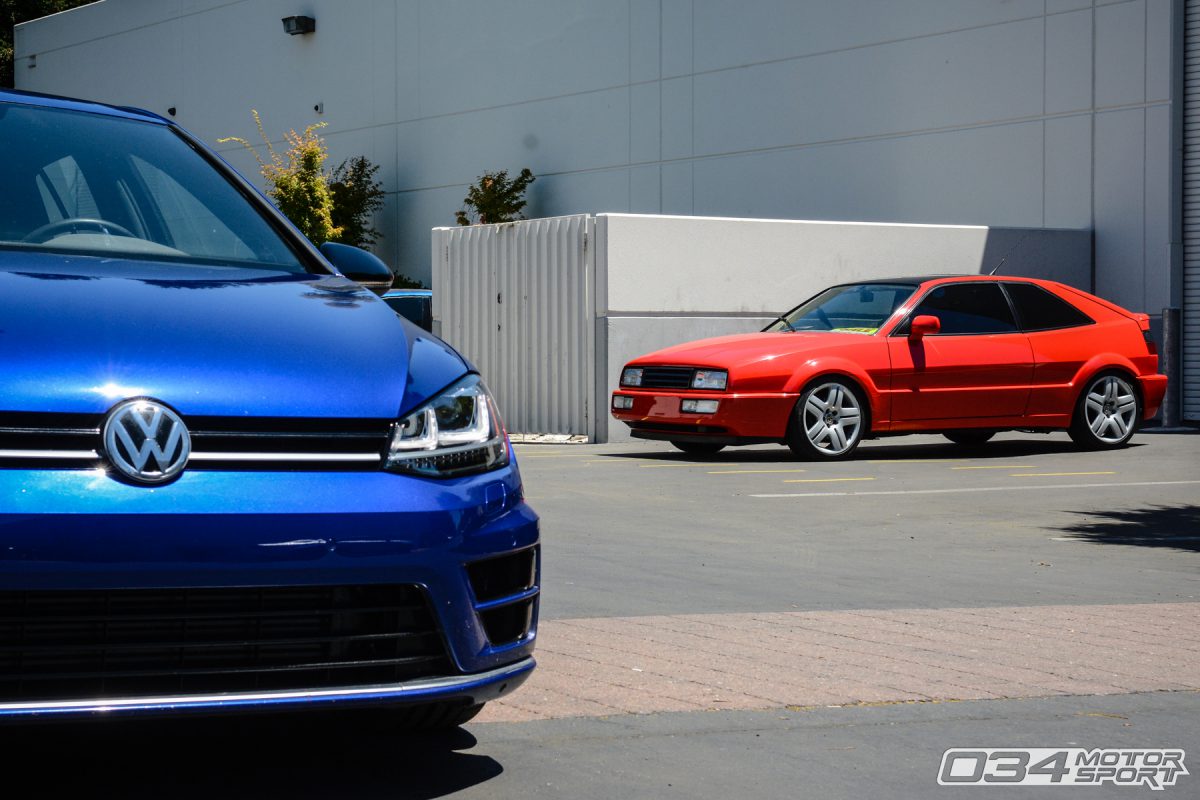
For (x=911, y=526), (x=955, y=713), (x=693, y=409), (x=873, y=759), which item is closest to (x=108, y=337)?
(x=873, y=759)

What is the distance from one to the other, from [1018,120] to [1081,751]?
18.4 meters

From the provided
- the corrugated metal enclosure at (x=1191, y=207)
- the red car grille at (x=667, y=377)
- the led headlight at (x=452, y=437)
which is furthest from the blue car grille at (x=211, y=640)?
the corrugated metal enclosure at (x=1191, y=207)

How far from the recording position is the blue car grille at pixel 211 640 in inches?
126

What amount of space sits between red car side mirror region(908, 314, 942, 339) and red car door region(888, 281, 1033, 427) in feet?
0.24

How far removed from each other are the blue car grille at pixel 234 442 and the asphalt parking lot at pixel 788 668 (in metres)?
0.56

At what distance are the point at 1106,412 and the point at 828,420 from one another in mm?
3157

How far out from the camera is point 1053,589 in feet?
24.2

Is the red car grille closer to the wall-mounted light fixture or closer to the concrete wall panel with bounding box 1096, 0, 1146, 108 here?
the concrete wall panel with bounding box 1096, 0, 1146, 108

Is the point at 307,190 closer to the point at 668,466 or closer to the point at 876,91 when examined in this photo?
the point at 876,91

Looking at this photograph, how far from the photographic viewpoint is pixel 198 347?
11.7ft

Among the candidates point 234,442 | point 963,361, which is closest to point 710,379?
point 963,361

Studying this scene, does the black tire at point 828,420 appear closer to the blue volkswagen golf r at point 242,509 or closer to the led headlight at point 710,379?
the led headlight at point 710,379

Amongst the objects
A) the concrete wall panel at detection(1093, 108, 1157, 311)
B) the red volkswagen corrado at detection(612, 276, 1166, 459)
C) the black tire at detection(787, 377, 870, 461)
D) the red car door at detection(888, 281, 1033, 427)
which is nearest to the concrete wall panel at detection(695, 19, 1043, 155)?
the concrete wall panel at detection(1093, 108, 1157, 311)

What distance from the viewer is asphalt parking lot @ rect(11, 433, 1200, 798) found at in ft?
13.6
